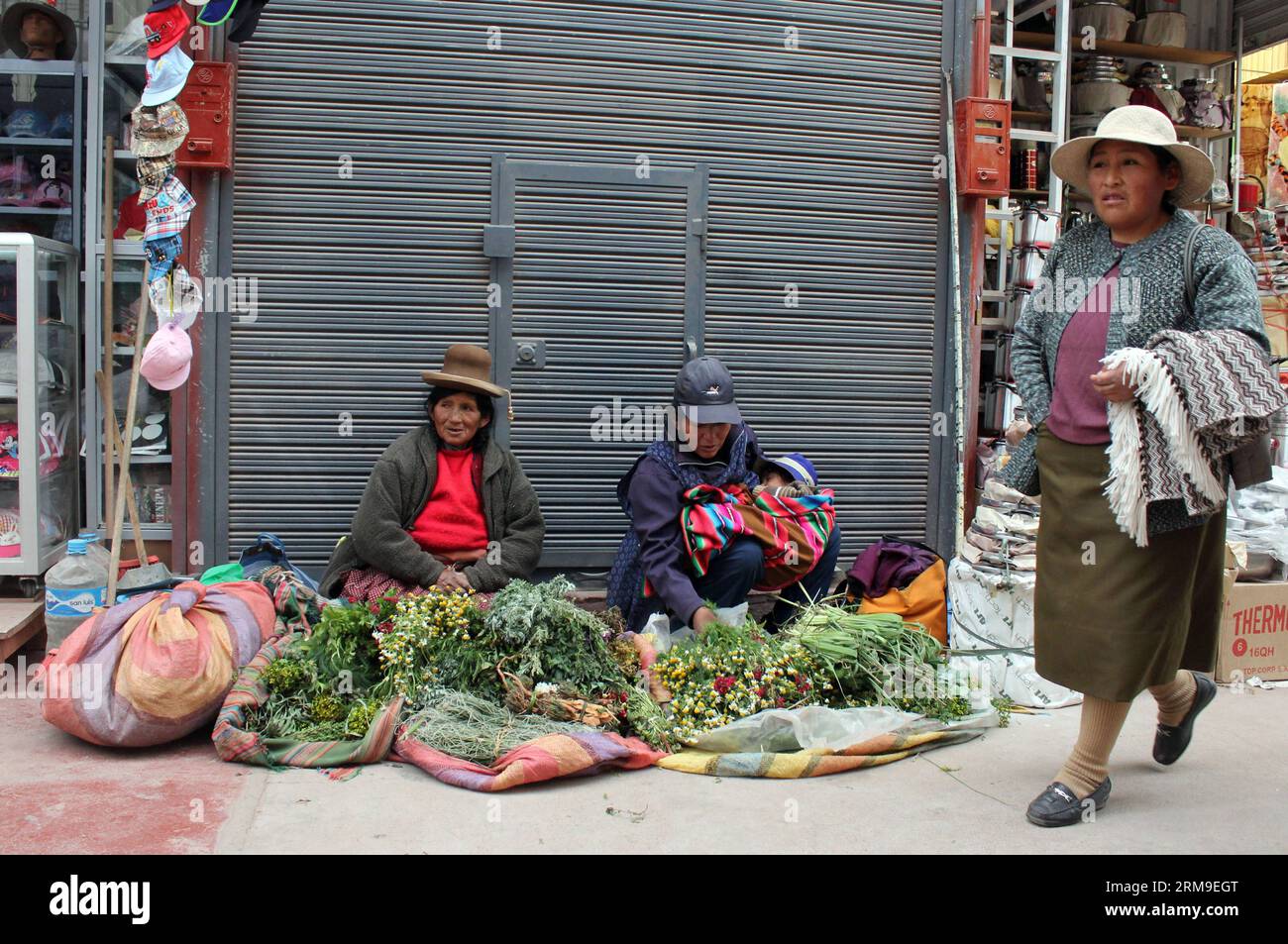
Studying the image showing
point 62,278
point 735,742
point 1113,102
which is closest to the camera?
point 735,742

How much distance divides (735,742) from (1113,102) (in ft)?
19.9

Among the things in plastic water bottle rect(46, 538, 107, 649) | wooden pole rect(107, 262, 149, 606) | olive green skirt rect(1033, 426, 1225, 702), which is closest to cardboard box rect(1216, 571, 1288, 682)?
olive green skirt rect(1033, 426, 1225, 702)

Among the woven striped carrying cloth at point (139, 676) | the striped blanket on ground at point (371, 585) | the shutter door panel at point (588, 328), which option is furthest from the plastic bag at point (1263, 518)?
the woven striped carrying cloth at point (139, 676)

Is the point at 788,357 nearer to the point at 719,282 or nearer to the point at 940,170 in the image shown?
the point at 719,282

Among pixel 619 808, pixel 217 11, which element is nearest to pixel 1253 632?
pixel 619 808

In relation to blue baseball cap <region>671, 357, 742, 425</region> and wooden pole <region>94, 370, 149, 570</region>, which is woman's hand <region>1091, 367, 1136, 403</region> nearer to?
blue baseball cap <region>671, 357, 742, 425</region>

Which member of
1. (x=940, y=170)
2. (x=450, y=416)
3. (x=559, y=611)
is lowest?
(x=559, y=611)

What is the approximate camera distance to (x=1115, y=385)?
10.3 feet

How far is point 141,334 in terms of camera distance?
15.2ft

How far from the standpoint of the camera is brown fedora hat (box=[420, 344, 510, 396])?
4688mm

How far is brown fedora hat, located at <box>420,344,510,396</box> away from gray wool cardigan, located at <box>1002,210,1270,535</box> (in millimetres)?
2104

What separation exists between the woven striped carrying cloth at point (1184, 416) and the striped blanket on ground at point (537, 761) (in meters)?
1.69
